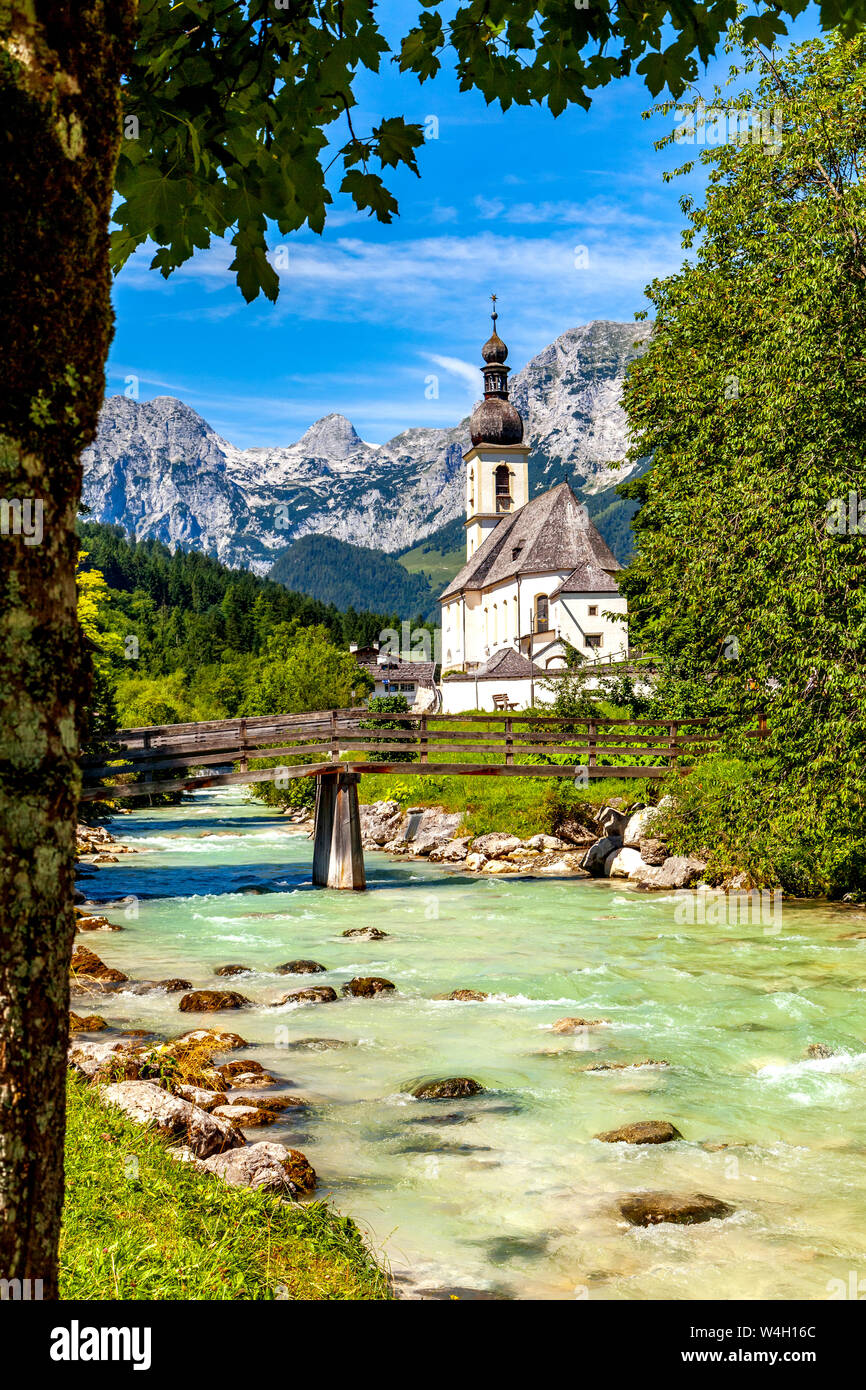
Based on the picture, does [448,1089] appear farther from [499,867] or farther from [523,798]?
[523,798]

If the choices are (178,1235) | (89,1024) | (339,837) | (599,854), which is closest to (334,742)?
(339,837)

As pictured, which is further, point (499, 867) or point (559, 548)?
point (559, 548)

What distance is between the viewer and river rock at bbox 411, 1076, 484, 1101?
10.1 metres

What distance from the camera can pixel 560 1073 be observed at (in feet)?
35.6

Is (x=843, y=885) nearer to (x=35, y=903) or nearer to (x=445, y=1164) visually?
(x=445, y=1164)

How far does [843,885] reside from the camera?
66.6ft

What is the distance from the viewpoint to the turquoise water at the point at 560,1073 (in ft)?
→ 22.7

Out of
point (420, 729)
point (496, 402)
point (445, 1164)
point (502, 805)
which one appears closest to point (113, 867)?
point (420, 729)

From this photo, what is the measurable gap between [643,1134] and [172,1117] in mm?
4098

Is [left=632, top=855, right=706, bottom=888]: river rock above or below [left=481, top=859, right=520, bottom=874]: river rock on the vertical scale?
above

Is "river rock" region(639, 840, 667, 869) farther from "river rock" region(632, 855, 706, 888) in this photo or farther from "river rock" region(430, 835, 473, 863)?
"river rock" region(430, 835, 473, 863)

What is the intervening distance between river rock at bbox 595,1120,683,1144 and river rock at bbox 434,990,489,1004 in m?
4.92

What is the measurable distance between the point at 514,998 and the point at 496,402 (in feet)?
276

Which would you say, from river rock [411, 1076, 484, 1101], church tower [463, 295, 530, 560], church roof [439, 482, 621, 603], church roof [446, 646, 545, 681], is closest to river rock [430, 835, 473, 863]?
river rock [411, 1076, 484, 1101]
